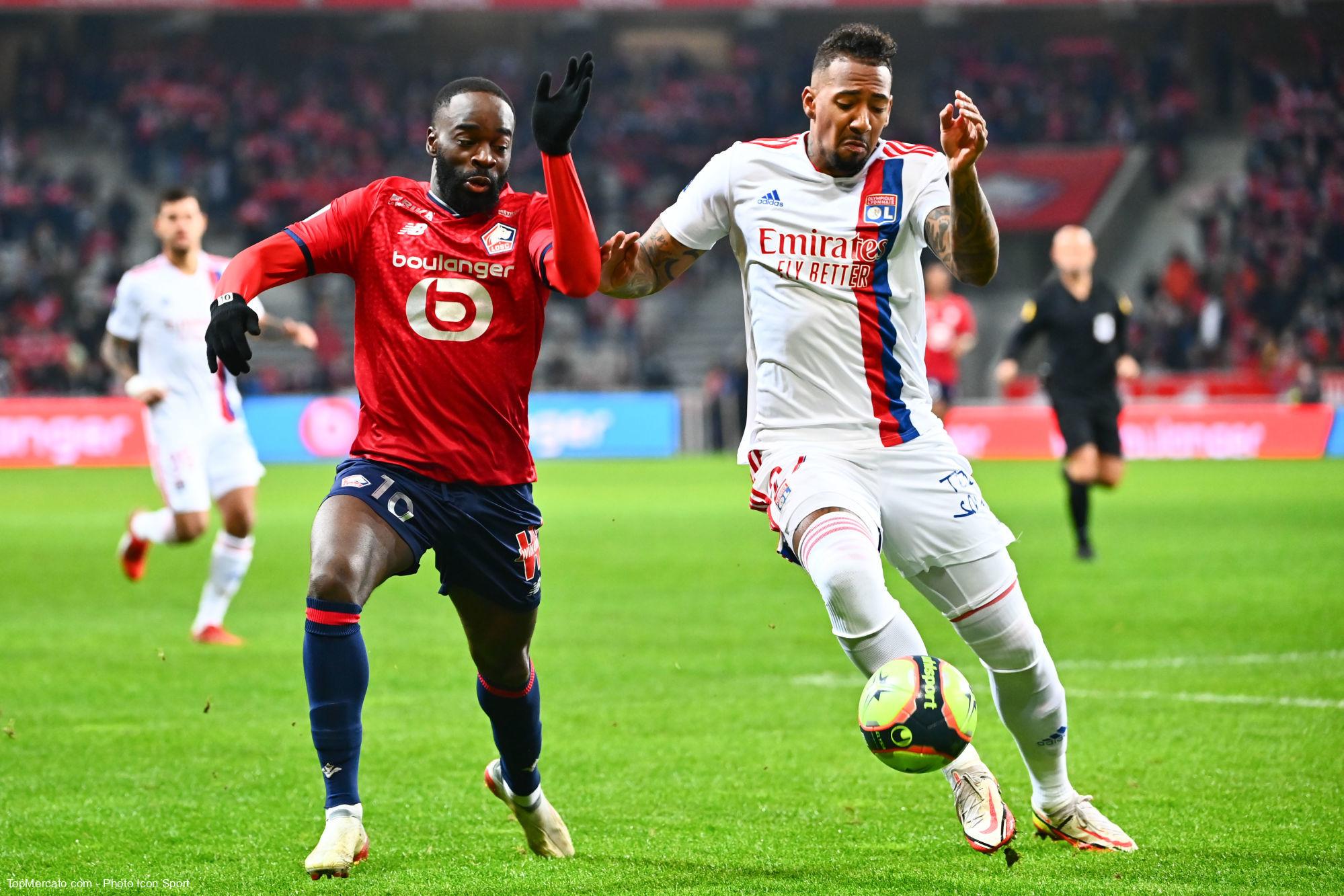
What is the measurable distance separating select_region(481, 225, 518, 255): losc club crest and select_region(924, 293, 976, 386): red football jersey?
1351cm

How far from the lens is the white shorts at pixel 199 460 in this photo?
32.3 feet

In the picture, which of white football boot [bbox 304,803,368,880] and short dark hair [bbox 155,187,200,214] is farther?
short dark hair [bbox 155,187,200,214]

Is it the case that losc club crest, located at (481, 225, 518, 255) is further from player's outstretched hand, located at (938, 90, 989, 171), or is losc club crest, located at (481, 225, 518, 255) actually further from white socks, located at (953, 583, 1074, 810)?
white socks, located at (953, 583, 1074, 810)

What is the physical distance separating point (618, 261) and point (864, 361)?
0.83 metres

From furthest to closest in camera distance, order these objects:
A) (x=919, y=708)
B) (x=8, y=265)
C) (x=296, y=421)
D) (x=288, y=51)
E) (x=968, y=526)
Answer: (x=288, y=51), (x=8, y=265), (x=296, y=421), (x=968, y=526), (x=919, y=708)

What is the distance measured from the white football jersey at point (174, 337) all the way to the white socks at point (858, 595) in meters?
6.05

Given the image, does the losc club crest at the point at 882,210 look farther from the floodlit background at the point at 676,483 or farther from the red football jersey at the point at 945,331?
the red football jersey at the point at 945,331

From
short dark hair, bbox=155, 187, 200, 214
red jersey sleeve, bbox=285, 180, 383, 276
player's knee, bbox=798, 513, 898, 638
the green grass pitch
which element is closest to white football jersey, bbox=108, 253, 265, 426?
short dark hair, bbox=155, 187, 200, 214

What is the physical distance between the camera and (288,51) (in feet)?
134

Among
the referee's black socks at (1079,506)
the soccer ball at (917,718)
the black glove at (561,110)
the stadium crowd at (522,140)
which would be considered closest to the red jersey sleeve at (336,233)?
the black glove at (561,110)

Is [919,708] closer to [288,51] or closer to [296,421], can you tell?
[296,421]

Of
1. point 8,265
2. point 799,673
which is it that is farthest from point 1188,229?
point 799,673

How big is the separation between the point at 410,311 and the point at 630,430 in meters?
24.5

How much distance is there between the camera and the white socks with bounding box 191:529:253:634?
9828mm
